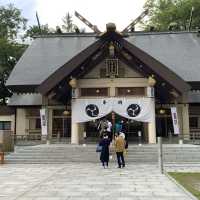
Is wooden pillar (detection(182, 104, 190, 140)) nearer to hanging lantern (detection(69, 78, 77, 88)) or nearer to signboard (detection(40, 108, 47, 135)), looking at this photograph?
hanging lantern (detection(69, 78, 77, 88))

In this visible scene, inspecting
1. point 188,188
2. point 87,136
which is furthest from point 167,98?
point 188,188

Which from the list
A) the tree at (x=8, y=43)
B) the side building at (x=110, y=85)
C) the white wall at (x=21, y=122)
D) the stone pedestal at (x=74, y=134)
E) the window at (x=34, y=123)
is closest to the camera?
the side building at (x=110, y=85)

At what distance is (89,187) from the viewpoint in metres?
10.7

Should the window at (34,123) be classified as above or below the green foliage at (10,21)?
below

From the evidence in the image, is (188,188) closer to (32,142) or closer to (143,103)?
(143,103)

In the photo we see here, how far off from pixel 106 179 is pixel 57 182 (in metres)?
1.72

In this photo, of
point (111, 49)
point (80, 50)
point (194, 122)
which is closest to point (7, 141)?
point (111, 49)

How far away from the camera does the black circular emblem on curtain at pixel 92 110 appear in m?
23.0

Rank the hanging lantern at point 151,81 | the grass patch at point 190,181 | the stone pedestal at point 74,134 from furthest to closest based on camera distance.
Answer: the stone pedestal at point 74,134 → the hanging lantern at point 151,81 → the grass patch at point 190,181

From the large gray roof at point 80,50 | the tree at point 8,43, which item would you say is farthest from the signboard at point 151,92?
the tree at point 8,43

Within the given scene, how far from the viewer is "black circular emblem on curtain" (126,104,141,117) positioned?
2270 cm

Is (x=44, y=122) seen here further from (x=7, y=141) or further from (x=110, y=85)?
(x=110, y=85)

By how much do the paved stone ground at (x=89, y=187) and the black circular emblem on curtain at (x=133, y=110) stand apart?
8.69 m

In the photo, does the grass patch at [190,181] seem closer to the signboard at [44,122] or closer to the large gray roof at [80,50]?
the signboard at [44,122]
